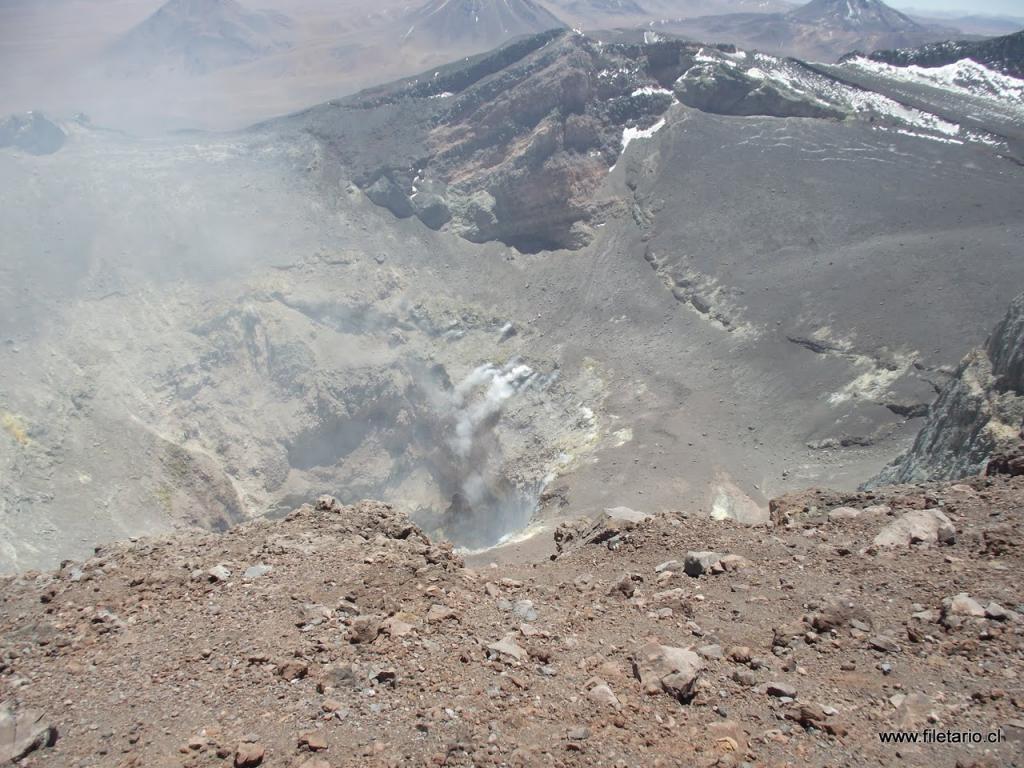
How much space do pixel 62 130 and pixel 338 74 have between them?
102 meters

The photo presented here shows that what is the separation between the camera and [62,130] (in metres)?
51.9

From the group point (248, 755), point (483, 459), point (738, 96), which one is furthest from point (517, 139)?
point (248, 755)

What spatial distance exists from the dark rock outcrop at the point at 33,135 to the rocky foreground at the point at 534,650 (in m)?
51.6

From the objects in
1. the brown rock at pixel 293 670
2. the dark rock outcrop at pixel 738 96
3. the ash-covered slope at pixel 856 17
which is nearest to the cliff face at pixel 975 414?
the brown rock at pixel 293 670

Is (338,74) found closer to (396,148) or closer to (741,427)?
(396,148)

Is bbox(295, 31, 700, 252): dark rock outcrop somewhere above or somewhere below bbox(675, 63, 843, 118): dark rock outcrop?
below

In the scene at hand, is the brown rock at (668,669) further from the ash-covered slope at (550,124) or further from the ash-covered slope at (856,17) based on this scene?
the ash-covered slope at (856,17)

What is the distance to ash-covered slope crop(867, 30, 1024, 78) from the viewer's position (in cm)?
5397

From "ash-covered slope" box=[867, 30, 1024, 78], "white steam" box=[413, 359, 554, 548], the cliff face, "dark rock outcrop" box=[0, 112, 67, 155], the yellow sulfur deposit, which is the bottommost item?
"white steam" box=[413, 359, 554, 548]

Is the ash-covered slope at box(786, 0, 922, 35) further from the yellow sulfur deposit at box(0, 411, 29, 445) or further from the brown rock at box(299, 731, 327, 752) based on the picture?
the brown rock at box(299, 731, 327, 752)

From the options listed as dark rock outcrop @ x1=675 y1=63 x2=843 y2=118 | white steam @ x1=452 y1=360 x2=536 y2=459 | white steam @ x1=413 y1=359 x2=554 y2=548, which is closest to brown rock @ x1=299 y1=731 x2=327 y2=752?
white steam @ x1=413 y1=359 x2=554 y2=548

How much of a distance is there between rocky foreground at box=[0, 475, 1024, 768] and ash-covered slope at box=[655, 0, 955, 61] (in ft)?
502

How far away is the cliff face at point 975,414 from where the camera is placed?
1700 cm

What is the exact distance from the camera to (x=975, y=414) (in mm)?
18531
